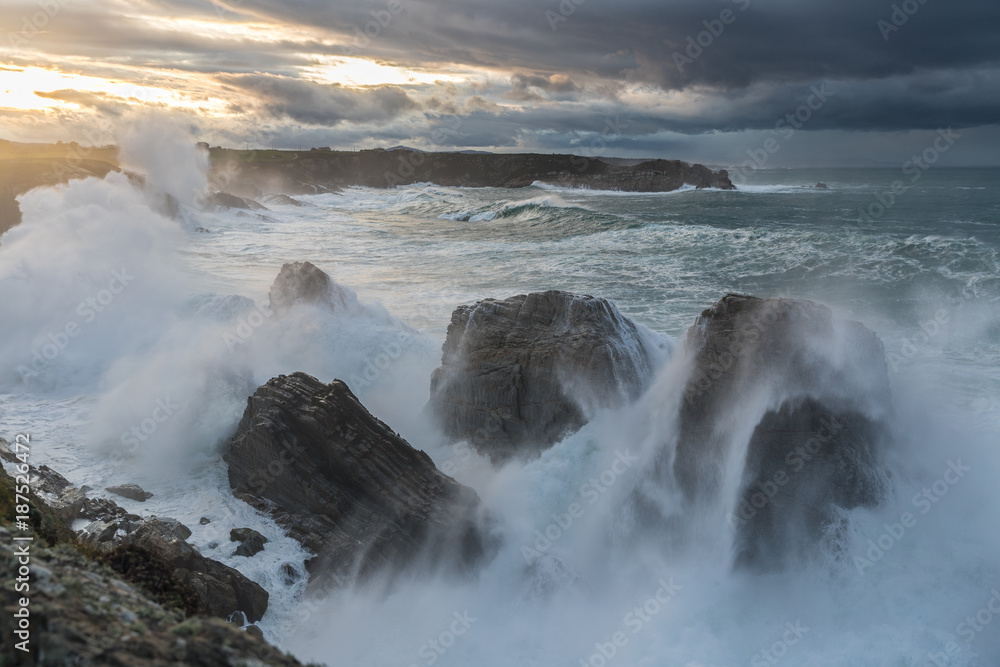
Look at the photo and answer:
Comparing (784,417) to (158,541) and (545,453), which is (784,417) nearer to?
(545,453)

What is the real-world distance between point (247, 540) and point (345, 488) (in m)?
1.56

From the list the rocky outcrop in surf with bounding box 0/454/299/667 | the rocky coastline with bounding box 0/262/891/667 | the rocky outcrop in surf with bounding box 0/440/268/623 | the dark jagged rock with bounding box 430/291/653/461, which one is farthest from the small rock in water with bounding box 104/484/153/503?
the dark jagged rock with bounding box 430/291/653/461

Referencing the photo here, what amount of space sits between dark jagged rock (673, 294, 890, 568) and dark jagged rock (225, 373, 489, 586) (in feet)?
12.5

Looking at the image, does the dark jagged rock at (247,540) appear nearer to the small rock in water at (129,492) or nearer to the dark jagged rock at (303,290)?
the small rock in water at (129,492)

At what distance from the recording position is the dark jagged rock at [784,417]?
937cm

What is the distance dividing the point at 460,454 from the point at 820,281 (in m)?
19.6

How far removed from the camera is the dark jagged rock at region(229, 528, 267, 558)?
9.31 meters

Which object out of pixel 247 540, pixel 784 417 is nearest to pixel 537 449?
pixel 784 417

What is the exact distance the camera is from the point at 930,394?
12062mm

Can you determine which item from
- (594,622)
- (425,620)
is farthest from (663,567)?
(425,620)

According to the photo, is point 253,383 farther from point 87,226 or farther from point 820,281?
point 820,281

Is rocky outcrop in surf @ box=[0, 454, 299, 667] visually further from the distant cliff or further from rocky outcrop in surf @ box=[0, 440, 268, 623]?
the distant cliff

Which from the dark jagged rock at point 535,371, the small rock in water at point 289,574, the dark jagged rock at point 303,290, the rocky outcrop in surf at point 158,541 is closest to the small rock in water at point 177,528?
the rocky outcrop in surf at point 158,541

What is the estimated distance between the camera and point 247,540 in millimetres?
9445
